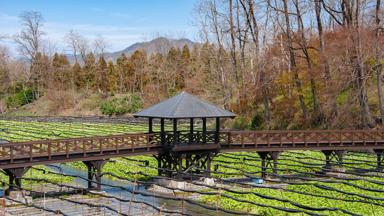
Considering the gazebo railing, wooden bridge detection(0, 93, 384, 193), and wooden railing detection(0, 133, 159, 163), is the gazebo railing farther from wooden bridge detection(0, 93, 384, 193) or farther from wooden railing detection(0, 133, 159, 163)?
wooden railing detection(0, 133, 159, 163)

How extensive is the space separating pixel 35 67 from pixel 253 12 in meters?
45.8

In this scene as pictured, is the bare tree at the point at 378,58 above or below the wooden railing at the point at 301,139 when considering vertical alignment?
above

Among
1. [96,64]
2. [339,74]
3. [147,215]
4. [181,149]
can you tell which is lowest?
[147,215]

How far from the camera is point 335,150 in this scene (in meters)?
26.6

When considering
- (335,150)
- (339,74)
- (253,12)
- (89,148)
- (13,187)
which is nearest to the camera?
(13,187)

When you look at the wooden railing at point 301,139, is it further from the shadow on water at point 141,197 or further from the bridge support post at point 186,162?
the shadow on water at point 141,197

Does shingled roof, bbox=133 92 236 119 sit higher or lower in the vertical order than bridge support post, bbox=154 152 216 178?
higher

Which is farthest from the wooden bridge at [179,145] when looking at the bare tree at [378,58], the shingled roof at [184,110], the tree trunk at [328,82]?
the tree trunk at [328,82]

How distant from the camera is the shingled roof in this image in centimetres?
2325

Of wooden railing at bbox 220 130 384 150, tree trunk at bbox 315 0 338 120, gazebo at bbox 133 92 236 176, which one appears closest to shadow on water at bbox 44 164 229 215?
gazebo at bbox 133 92 236 176

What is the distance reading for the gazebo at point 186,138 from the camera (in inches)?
922

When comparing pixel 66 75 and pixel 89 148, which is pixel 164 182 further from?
pixel 66 75

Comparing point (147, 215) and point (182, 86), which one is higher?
point (182, 86)

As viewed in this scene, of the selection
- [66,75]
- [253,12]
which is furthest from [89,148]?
[66,75]
